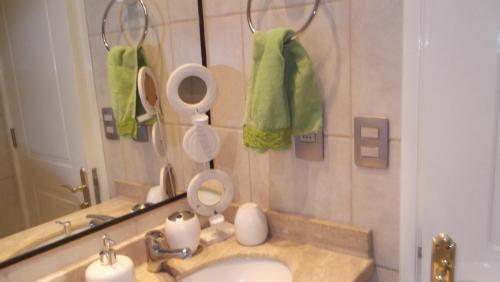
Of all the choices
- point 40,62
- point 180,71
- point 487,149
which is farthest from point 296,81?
point 40,62

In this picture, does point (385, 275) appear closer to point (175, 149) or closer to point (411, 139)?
point (411, 139)

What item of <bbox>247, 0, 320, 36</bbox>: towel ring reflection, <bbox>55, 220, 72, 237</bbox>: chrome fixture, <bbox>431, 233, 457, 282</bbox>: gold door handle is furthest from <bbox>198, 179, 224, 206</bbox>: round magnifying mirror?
<bbox>431, 233, 457, 282</bbox>: gold door handle

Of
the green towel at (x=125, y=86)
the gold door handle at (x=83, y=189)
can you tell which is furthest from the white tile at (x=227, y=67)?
the gold door handle at (x=83, y=189)

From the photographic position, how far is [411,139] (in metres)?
1.01

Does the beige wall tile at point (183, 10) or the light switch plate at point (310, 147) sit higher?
the beige wall tile at point (183, 10)

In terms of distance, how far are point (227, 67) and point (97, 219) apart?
616 mm

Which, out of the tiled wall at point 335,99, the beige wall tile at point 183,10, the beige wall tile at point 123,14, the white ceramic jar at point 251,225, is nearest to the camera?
the tiled wall at point 335,99

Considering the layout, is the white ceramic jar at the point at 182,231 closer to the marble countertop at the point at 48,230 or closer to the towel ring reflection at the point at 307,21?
the marble countertop at the point at 48,230

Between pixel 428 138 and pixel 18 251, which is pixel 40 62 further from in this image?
pixel 428 138

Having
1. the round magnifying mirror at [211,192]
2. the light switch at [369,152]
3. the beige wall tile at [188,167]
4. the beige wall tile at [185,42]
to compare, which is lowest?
the round magnifying mirror at [211,192]

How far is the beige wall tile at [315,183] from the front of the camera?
1.14 meters

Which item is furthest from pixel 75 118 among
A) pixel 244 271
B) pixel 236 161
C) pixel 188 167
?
pixel 244 271

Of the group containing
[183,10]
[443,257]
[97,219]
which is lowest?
[443,257]

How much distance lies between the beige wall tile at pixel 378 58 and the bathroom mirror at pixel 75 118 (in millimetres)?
451
